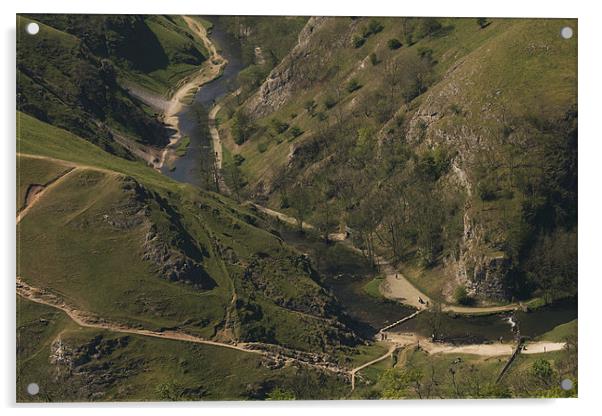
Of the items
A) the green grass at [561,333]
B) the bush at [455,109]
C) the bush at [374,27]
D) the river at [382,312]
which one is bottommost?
the green grass at [561,333]

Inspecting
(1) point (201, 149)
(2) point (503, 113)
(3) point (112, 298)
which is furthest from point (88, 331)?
(1) point (201, 149)

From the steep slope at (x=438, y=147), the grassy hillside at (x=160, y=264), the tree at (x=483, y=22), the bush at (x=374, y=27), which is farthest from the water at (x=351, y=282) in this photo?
the bush at (x=374, y=27)

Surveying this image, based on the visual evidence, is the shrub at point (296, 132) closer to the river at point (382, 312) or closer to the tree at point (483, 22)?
the river at point (382, 312)

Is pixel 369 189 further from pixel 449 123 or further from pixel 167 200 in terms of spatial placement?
pixel 167 200

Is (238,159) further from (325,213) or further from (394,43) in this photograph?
(394,43)

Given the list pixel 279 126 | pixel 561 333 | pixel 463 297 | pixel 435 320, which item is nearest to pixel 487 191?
pixel 463 297

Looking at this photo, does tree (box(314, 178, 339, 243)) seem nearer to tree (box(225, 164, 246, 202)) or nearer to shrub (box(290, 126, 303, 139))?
tree (box(225, 164, 246, 202))
